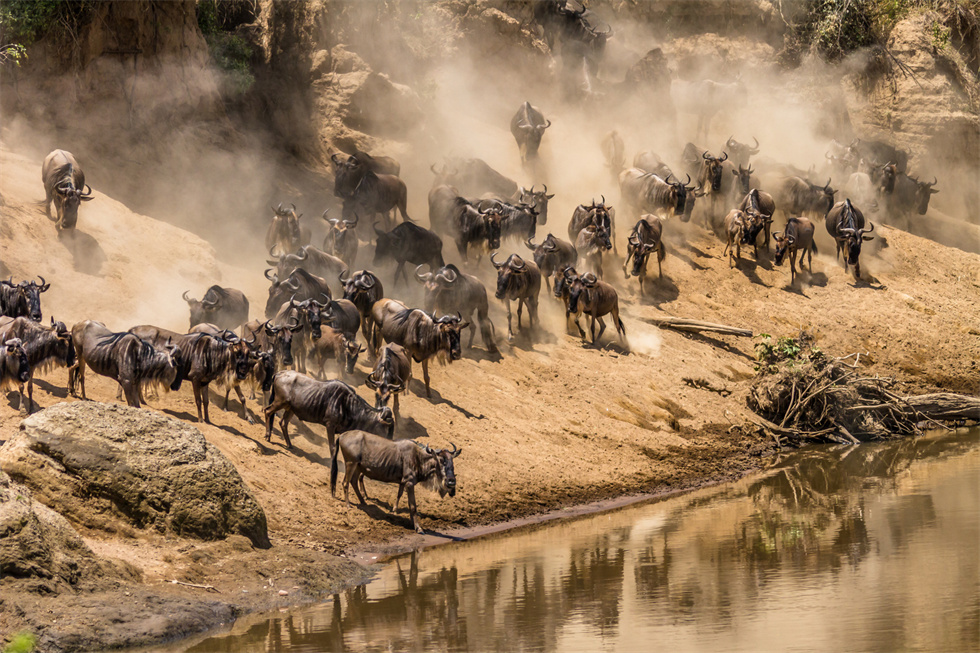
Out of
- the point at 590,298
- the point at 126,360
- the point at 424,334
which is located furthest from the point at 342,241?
the point at 126,360

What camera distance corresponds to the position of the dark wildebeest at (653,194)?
27297mm

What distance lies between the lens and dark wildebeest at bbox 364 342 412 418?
14945 millimetres

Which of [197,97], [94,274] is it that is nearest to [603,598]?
[94,274]

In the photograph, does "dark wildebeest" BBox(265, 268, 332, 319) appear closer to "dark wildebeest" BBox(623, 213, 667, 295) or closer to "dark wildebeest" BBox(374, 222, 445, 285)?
"dark wildebeest" BBox(374, 222, 445, 285)

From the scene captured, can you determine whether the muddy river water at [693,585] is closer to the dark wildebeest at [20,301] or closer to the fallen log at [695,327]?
the dark wildebeest at [20,301]

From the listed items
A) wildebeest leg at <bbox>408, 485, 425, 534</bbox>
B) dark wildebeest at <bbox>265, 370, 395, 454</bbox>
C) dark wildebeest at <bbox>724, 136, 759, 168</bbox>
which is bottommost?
wildebeest leg at <bbox>408, 485, 425, 534</bbox>

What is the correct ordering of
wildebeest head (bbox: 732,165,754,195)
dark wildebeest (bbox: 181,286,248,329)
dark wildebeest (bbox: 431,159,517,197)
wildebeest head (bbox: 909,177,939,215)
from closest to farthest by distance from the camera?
1. dark wildebeest (bbox: 181,286,248,329)
2. dark wildebeest (bbox: 431,159,517,197)
3. wildebeest head (bbox: 732,165,754,195)
4. wildebeest head (bbox: 909,177,939,215)

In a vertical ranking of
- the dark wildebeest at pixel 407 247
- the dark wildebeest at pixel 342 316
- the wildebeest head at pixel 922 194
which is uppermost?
the wildebeest head at pixel 922 194

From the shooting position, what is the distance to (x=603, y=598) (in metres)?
10.8

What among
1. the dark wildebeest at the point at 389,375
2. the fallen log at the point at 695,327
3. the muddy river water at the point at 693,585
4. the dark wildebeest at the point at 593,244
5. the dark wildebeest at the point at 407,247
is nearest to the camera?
the muddy river water at the point at 693,585

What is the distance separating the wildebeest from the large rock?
88.3 feet

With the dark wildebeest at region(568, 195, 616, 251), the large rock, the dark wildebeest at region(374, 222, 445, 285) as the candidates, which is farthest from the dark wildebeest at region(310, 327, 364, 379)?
the dark wildebeest at region(568, 195, 616, 251)

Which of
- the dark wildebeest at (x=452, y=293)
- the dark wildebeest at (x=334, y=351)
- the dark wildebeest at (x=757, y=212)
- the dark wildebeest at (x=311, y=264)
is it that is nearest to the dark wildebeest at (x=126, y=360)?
the dark wildebeest at (x=334, y=351)

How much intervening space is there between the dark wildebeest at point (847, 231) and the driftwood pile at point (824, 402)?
24.4 ft
